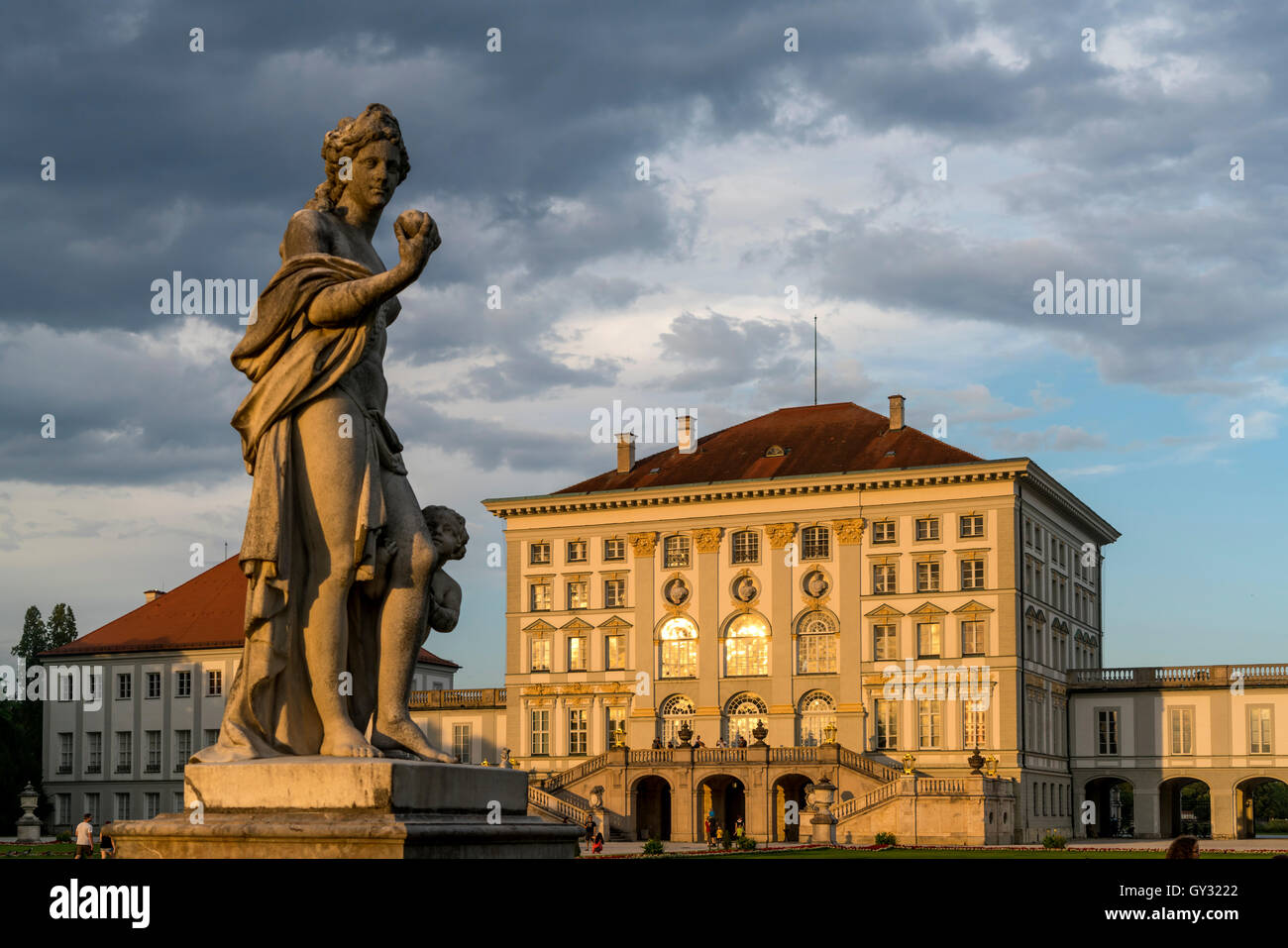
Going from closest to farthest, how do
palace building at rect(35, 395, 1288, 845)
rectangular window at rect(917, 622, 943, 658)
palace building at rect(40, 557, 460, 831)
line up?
1. palace building at rect(35, 395, 1288, 845)
2. rectangular window at rect(917, 622, 943, 658)
3. palace building at rect(40, 557, 460, 831)

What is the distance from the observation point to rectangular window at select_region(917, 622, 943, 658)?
6731 cm

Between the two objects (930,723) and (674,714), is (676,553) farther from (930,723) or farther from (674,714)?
(930,723)

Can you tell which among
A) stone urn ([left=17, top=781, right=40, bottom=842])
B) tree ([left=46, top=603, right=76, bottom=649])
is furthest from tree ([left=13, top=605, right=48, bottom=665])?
stone urn ([left=17, top=781, right=40, bottom=842])

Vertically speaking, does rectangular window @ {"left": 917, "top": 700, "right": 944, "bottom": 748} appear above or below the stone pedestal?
below

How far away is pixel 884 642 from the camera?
67625 mm

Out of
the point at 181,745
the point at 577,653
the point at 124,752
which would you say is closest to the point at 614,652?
the point at 577,653

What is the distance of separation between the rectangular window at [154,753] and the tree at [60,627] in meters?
13.2

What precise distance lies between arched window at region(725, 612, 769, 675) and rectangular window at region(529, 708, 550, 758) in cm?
866

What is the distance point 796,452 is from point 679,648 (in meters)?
9.73

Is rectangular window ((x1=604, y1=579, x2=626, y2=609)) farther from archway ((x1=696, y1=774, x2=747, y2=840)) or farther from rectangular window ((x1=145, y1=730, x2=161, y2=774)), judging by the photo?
rectangular window ((x1=145, y1=730, x2=161, y2=774))

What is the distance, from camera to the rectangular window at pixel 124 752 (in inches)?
3081
